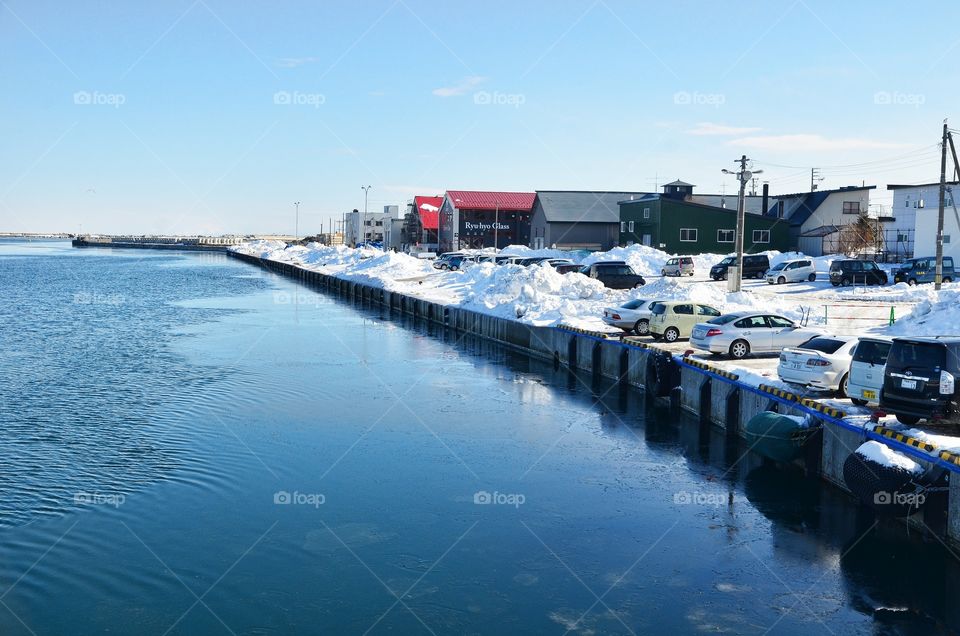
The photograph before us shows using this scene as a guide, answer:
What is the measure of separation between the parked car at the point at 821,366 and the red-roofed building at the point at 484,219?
95.2 metres

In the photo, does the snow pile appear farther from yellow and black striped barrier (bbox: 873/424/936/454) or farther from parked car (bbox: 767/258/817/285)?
parked car (bbox: 767/258/817/285)

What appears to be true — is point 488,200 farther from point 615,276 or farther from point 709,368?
point 709,368

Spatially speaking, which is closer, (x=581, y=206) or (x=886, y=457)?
(x=886, y=457)

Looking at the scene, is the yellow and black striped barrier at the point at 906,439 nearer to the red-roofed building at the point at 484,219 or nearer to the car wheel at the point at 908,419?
the car wheel at the point at 908,419

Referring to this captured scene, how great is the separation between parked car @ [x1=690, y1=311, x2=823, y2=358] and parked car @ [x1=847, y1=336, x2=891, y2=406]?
9451 millimetres

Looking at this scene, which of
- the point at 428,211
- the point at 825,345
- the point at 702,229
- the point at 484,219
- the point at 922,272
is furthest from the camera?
the point at 428,211

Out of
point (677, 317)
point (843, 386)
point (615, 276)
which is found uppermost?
point (615, 276)

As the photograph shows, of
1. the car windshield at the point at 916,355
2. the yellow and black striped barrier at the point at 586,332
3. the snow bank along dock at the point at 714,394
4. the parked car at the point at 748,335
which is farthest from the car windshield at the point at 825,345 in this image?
the yellow and black striped barrier at the point at 586,332

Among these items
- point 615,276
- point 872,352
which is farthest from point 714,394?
point 615,276

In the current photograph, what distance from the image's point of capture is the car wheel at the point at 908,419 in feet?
63.9

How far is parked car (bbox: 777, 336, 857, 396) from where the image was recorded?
2345cm

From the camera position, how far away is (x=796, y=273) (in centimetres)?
6406

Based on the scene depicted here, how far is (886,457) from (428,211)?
119 metres

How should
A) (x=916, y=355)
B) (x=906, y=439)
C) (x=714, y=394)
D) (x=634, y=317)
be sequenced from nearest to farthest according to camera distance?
(x=906, y=439), (x=916, y=355), (x=714, y=394), (x=634, y=317)
